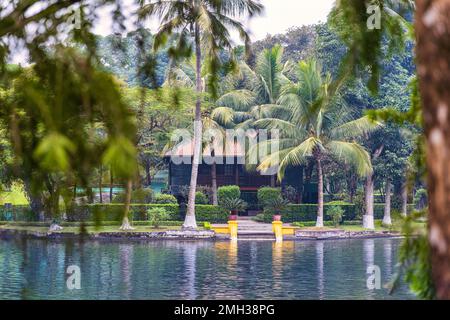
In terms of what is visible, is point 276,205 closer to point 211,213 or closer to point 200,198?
point 211,213

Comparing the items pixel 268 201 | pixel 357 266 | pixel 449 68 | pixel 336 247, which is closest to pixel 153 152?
pixel 268 201

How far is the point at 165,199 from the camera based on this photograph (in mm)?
28859

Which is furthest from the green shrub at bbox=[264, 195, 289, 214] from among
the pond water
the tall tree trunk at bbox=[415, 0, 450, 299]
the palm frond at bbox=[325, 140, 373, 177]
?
the tall tree trunk at bbox=[415, 0, 450, 299]

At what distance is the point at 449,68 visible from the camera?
2129 mm

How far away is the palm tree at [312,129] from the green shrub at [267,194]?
154cm

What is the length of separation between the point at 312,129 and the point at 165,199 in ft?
19.8

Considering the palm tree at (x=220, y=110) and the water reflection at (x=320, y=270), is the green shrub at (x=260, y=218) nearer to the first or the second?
the palm tree at (x=220, y=110)

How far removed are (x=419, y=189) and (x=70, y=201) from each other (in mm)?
32395

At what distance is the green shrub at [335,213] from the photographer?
97.0ft

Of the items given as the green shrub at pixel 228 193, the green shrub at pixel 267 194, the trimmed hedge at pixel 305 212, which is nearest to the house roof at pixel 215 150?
the green shrub at pixel 228 193

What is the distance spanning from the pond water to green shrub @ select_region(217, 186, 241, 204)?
441 centimetres

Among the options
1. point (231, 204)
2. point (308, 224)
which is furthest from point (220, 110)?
point (308, 224)

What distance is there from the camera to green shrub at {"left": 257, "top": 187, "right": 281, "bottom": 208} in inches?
1162

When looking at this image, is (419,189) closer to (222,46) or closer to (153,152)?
(153,152)
